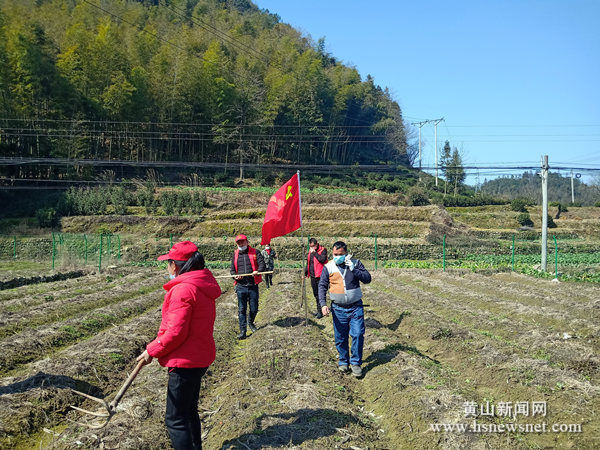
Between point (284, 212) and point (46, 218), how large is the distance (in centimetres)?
3002

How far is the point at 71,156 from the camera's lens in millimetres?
38188

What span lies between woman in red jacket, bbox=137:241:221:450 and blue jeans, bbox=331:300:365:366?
264 centimetres

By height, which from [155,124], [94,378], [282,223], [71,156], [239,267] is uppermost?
[155,124]

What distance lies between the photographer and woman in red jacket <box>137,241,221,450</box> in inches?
137

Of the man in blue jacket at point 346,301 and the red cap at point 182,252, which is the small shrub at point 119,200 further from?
the red cap at point 182,252

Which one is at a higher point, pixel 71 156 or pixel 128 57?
pixel 128 57

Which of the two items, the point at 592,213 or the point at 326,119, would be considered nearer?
the point at 592,213

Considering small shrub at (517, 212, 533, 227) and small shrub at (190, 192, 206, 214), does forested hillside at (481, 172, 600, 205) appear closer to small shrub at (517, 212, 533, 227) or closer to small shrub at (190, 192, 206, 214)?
small shrub at (517, 212, 533, 227)

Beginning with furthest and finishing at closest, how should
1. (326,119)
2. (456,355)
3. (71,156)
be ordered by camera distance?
(326,119) → (71,156) → (456,355)

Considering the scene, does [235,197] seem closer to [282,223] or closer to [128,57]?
[128,57]

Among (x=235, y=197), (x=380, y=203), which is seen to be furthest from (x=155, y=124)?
(x=380, y=203)

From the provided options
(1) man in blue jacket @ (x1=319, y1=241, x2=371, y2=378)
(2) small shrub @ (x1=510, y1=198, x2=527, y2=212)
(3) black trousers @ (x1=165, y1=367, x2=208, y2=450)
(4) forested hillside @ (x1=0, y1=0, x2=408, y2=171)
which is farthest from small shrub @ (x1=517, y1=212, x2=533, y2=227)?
(3) black trousers @ (x1=165, y1=367, x2=208, y2=450)

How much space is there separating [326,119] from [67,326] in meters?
61.0

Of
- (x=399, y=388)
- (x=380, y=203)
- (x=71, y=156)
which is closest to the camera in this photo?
(x=399, y=388)
